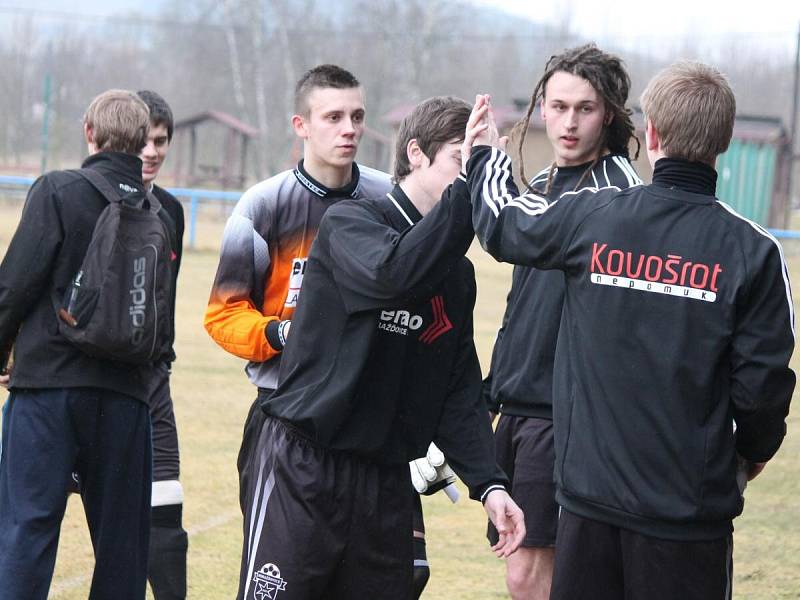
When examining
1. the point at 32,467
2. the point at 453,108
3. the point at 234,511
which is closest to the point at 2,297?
the point at 32,467

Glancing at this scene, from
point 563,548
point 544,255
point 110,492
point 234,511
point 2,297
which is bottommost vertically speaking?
point 234,511

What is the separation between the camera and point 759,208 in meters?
35.6

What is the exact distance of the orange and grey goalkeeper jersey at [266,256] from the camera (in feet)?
15.3

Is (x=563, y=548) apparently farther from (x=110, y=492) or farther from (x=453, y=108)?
(x=110, y=492)

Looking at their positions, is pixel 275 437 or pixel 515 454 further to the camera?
pixel 515 454

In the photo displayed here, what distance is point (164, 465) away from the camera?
17.8 ft

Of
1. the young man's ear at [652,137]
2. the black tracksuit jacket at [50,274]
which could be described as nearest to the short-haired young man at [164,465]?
the black tracksuit jacket at [50,274]

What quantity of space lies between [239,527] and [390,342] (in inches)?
131

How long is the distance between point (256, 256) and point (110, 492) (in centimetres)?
103

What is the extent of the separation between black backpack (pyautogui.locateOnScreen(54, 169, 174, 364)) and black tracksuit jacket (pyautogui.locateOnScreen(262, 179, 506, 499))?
793 mm

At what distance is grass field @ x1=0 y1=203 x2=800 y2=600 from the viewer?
229 inches

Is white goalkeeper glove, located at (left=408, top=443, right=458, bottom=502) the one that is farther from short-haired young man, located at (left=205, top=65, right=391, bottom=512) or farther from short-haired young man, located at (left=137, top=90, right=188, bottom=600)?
short-haired young man, located at (left=137, top=90, right=188, bottom=600)

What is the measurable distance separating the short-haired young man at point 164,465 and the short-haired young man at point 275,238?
0.96 ft

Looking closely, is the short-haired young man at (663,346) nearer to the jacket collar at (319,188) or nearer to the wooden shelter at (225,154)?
the jacket collar at (319,188)
